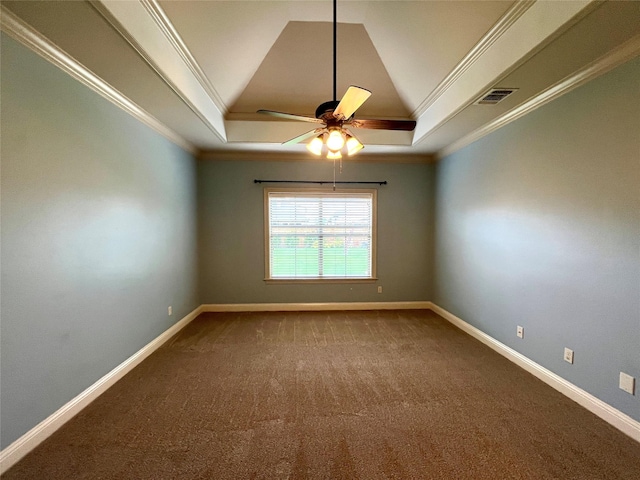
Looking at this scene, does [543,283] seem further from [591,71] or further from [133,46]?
[133,46]

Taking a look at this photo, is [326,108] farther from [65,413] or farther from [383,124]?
[65,413]

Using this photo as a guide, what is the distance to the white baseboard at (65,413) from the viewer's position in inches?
62.2

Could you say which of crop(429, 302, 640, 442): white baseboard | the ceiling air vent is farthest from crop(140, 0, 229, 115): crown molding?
crop(429, 302, 640, 442): white baseboard

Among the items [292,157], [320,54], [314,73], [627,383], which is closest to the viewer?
[627,383]

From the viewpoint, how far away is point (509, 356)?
288 cm

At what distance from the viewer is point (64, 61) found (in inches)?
74.7

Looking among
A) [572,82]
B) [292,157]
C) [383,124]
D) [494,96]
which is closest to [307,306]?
[292,157]

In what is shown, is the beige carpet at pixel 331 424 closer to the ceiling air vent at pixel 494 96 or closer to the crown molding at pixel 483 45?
the ceiling air vent at pixel 494 96

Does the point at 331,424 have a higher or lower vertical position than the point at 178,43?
lower

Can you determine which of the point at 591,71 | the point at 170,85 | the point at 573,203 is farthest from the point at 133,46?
the point at 573,203

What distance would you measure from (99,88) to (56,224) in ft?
A: 3.94

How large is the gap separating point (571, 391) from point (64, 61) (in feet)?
15.1

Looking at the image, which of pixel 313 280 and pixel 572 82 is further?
pixel 313 280

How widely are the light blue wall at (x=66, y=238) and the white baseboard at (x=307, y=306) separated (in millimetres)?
1451
